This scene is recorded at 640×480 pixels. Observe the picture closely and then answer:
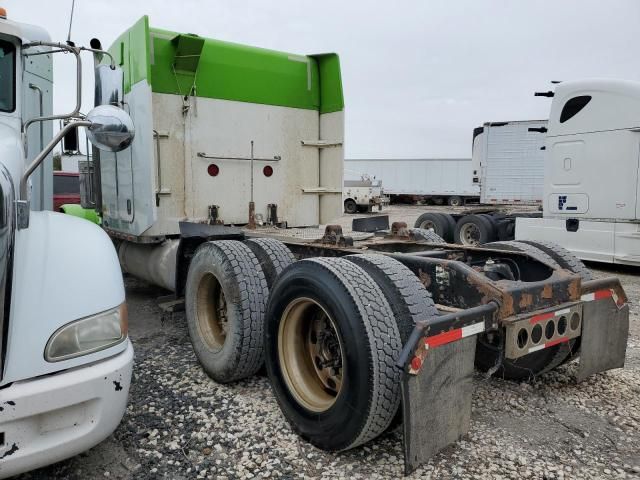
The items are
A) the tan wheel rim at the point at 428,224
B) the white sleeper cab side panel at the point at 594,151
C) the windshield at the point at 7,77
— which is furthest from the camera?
the tan wheel rim at the point at 428,224

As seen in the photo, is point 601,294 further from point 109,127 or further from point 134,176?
point 134,176

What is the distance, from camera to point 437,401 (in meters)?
2.53

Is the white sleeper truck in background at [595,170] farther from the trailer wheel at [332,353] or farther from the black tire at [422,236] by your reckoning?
the trailer wheel at [332,353]

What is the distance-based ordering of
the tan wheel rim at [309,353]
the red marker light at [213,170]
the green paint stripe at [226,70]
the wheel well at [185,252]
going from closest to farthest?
the tan wheel rim at [309,353] < the wheel well at [185,252] < the green paint stripe at [226,70] < the red marker light at [213,170]

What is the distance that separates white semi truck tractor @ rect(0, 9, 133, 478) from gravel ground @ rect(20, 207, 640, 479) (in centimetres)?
62

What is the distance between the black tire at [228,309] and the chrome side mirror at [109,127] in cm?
152

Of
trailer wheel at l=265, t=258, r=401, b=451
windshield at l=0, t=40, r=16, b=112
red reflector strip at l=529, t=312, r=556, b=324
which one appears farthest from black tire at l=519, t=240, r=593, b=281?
windshield at l=0, t=40, r=16, b=112

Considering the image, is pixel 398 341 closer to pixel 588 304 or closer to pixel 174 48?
pixel 588 304

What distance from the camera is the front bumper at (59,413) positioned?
217cm

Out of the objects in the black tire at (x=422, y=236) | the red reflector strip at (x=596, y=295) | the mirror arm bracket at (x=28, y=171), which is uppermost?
the mirror arm bracket at (x=28, y=171)

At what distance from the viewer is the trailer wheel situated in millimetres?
2623

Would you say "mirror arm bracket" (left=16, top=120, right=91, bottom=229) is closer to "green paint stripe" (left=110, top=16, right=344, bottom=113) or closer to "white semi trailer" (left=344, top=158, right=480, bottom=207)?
"green paint stripe" (left=110, top=16, right=344, bottom=113)

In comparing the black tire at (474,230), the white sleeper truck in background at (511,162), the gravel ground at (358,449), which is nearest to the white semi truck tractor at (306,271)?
the gravel ground at (358,449)

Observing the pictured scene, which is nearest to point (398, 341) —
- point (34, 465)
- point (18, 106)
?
→ point (34, 465)
